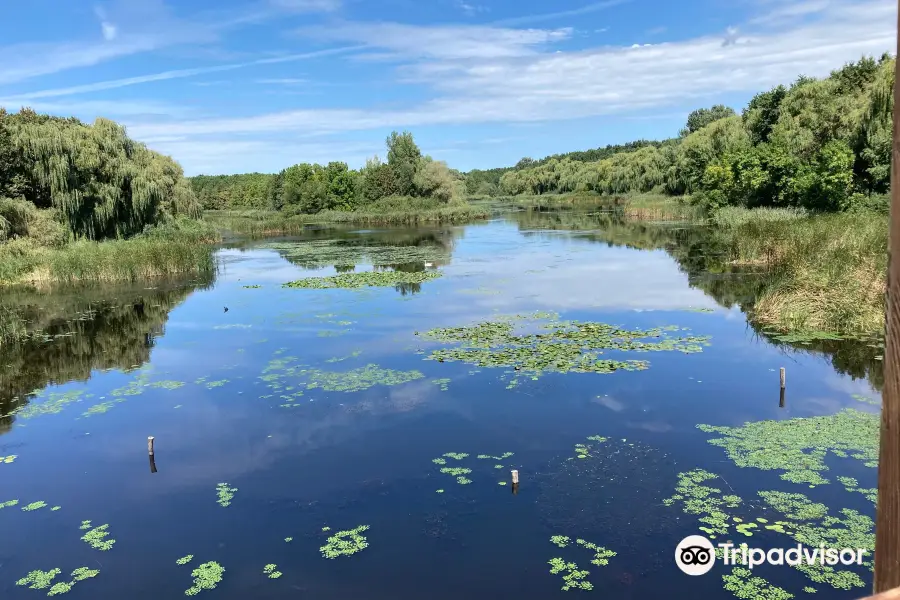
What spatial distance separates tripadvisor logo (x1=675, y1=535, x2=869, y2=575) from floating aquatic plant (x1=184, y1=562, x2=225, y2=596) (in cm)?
453

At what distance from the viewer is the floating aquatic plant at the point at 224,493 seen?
320 inches

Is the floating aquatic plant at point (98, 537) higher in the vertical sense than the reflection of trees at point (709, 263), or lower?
lower

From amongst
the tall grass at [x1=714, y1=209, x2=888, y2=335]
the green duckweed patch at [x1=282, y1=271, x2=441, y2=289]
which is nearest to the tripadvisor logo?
the tall grass at [x1=714, y1=209, x2=888, y2=335]

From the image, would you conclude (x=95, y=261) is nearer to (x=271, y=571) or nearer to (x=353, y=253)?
(x=353, y=253)

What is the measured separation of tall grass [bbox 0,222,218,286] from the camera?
26.0 meters

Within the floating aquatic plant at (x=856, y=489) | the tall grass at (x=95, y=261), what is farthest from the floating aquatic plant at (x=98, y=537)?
the tall grass at (x=95, y=261)

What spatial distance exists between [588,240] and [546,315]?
73.9 ft

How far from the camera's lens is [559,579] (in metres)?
6.29

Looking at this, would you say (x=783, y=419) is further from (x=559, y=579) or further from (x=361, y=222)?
(x=361, y=222)

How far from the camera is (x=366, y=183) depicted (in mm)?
77375

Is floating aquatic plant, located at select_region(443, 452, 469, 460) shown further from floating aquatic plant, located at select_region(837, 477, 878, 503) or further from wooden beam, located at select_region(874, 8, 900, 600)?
wooden beam, located at select_region(874, 8, 900, 600)

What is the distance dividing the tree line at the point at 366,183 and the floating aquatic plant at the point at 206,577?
212 ft

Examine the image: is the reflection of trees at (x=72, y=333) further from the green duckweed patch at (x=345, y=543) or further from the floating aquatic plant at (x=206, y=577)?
the green duckweed patch at (x=345, y=543)

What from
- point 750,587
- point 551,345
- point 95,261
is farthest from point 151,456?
point 95,261
